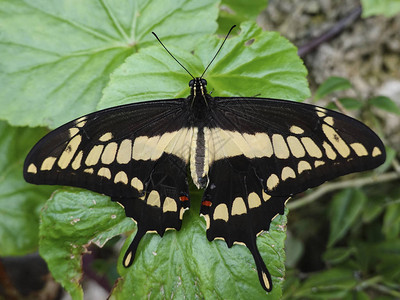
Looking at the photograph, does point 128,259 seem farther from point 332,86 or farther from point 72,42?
point 332,86

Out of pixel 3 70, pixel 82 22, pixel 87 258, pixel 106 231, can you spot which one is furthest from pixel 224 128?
pixel 87 258

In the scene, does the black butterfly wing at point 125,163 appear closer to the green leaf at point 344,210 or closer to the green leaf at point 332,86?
the green leaf at point 332,86

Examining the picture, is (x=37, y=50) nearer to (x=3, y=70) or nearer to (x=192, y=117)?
A: (x=3, y=70)

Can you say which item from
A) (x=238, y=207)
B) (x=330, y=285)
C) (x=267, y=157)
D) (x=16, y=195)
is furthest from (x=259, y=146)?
(x=16, y=195)

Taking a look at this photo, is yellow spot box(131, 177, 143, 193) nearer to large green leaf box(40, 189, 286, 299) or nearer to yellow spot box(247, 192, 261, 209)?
large green leaf box(40, 189, 286, 299)

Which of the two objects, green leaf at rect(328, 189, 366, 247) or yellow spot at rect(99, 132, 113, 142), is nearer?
yellow spot at rect(99, 132, 113, 142)

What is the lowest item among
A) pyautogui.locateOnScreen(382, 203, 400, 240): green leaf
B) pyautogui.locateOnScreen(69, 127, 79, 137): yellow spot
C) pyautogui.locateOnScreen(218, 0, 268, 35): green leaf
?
pyautogui.locateOnScreen(382, 203, 400, 240): green leaf

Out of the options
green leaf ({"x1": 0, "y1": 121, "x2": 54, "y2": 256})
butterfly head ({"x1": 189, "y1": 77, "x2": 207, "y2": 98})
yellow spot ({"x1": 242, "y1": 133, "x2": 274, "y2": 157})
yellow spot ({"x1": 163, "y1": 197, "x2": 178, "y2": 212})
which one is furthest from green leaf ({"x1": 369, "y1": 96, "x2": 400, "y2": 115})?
green leaf ({"x1": 0, "y1": 121, "x2": 54, "y2": 256})
